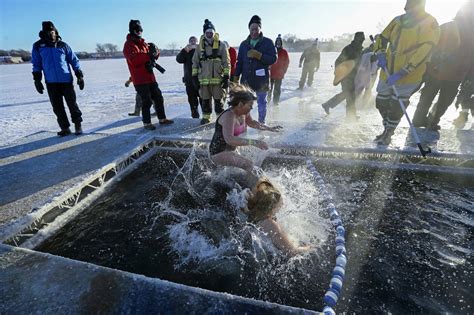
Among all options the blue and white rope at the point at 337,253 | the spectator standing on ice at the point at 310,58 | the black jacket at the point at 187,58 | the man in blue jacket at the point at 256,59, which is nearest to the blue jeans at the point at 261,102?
the man in blue jacket at the point at 256,59

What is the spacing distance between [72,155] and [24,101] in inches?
300

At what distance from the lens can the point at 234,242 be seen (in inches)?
111

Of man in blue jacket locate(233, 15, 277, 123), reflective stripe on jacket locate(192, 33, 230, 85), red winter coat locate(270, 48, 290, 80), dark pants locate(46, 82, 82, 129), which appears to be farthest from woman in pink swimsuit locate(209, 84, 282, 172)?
red winter coat locate(270, 48, 290, 80)

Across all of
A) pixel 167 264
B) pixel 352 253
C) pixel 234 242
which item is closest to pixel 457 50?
pixel 352 253

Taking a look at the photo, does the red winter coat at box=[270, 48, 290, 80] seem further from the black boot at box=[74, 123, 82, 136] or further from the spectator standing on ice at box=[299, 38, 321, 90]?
the black boot at box=[74, 123, 82, 136]

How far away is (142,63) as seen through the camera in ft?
17.6

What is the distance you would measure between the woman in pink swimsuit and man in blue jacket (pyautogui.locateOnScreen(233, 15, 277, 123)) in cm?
225

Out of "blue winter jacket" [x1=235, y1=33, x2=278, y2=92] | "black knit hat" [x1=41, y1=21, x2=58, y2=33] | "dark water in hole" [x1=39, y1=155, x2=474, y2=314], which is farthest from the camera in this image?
"blue winter jacket" [x1=235, y1=33, x2=278, y2=92]

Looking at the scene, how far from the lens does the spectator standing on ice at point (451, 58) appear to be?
4.87m

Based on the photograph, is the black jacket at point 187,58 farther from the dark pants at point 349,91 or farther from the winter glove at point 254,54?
the dark pants at point 349,91

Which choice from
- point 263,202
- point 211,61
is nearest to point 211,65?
point 211,61

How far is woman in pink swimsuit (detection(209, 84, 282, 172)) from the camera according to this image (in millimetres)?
3311

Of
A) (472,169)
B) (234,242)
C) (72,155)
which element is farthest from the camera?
(72,155)

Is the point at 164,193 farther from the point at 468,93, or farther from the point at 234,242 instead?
the point at 468,93
